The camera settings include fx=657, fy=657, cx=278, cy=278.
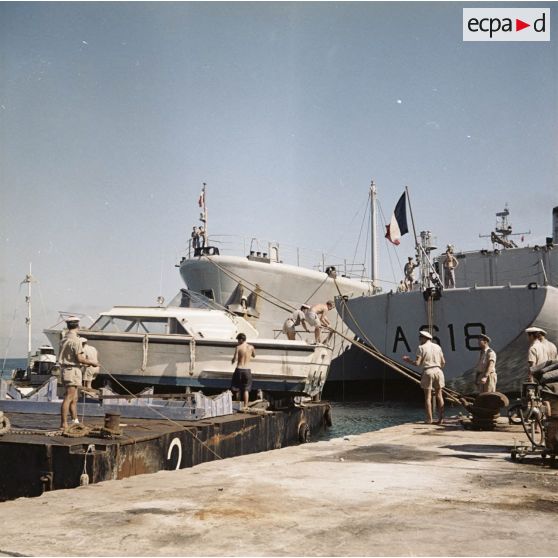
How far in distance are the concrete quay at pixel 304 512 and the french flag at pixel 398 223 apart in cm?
1684

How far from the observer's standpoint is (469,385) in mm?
20359

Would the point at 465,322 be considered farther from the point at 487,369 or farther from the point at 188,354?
the point at 487,369

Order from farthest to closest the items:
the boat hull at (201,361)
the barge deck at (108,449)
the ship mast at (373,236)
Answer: the ship mast at (373,236) < the boat hull at (201,361) < the barge deck at (108,449)

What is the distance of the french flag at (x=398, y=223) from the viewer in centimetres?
2273

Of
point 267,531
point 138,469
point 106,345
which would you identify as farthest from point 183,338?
point 267,531

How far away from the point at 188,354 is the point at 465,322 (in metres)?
8.74

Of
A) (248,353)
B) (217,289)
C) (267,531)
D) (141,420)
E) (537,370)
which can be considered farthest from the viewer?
(217,289)

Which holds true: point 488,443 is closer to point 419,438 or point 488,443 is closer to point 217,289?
point 419,438

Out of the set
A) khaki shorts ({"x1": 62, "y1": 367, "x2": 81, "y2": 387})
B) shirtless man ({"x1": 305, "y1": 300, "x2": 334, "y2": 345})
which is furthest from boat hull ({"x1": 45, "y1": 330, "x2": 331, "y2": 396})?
khaki shorts ({"x1": 62, "y1": 367, "x2": 81, "y2": 387})

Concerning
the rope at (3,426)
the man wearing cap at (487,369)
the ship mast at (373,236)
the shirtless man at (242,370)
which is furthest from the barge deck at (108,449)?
the ship mast at (373,236)

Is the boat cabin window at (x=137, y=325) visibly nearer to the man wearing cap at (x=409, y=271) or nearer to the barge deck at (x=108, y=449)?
the barge deck at (x=108, y=449)

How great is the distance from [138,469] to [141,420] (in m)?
2.62

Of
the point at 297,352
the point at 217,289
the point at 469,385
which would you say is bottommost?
the point at 469,385

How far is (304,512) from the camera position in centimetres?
409
